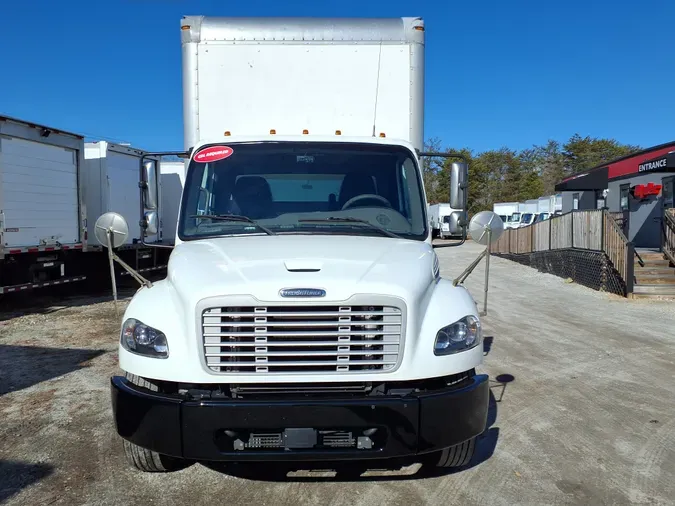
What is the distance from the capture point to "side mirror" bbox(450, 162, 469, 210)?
496 centimetres

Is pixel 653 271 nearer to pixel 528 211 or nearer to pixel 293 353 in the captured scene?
pixel 293 353

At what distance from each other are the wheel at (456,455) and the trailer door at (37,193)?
9.23 meters

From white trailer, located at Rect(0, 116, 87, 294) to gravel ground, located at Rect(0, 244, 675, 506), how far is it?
7.13ft

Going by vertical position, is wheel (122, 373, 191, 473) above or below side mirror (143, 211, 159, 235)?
below

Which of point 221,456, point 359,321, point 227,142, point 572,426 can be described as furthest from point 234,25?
point 572,426

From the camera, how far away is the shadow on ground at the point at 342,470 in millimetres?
3889

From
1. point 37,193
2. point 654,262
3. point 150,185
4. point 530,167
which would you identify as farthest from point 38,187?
point 530,167

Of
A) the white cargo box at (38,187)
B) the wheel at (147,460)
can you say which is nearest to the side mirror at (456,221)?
the wheel at (147,460)

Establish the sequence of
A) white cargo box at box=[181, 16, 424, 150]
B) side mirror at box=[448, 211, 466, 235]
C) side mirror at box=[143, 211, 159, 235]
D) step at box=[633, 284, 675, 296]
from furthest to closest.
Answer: step at box=[633, 284, 675, 296] < white cargo box at box=[181, 16, 424, 150] < side mirror at box=[448, 211, 466, 235] < side mirror at box=[143, 211, 159, 235]

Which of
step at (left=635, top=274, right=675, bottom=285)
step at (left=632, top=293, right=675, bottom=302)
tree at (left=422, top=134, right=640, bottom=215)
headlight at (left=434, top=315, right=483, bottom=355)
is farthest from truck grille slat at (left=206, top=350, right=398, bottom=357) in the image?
tree at (left=422, top=134, right=640, bottom=215)

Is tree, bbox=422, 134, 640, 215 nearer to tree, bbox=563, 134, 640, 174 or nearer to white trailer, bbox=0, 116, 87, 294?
tree, bbox=563, 134, 640, 174

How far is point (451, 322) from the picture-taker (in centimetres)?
343

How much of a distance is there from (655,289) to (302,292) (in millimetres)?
12482

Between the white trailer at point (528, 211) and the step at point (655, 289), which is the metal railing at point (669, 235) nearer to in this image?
the step at point (655, 289)
